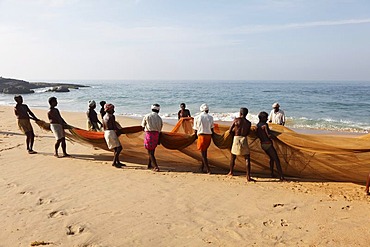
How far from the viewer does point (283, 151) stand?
691 cm

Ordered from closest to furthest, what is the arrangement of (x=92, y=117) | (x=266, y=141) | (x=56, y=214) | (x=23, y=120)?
(x=56, y=214)
(x=266, y=141)
(x=23, y=120)
(x=92, y=117)

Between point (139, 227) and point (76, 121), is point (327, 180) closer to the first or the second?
point (139, 227)

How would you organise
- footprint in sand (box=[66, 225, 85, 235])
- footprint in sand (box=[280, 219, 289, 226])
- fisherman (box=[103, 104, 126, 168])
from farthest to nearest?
fisherman (box=[103, 104, 126, 168])
footprint in sand (box=[280, 219, 289, 226])
footprint in sand (box=[66, 225, 85, 235])

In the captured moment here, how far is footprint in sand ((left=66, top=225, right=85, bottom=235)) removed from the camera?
4.61 metres

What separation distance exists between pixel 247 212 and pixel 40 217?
317cm

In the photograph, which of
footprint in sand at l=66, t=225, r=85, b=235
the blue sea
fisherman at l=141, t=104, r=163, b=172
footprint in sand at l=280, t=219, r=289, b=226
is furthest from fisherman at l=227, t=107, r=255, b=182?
the blue sea

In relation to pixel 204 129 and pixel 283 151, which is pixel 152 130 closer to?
pixel 204 129

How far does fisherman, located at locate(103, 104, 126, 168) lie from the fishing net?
205 millimetres

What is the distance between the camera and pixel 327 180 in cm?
684

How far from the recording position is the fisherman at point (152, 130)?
7.60 m

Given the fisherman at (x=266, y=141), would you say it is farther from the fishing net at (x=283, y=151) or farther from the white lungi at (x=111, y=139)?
the white lungi at (x=111, y=139)

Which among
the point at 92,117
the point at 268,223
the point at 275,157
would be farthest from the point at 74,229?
the point at 92,117

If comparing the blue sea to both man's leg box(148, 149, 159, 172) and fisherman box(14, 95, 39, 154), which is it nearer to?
man's leg box(148, 149, 159, 172)

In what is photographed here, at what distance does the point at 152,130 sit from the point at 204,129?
1.21 m
